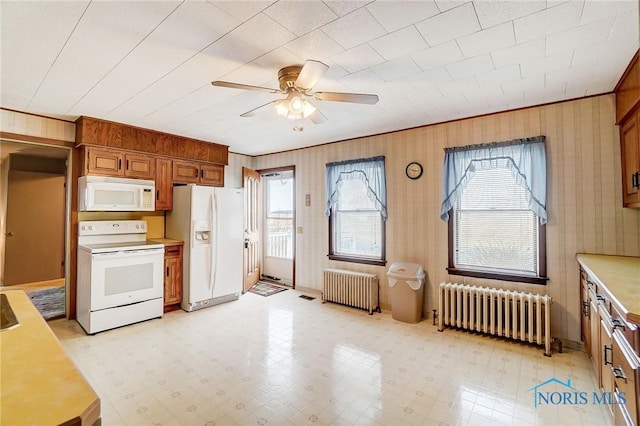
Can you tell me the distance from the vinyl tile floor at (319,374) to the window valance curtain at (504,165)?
153 centimetres

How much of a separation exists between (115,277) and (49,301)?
6.82 feet

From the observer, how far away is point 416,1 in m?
1.63

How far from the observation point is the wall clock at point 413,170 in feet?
13.0

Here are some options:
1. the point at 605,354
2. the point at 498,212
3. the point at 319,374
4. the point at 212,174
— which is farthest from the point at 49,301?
the point at 605,354

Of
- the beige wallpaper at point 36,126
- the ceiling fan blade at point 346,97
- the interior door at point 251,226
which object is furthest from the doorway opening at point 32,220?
the ceiling fan blade at point 346,97

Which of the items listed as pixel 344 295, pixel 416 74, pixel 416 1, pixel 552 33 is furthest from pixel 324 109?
pixel 344 295

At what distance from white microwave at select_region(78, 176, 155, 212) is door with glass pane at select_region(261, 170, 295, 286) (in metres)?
2.23

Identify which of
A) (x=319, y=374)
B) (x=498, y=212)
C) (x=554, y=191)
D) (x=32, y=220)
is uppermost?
(x=554, y=191)

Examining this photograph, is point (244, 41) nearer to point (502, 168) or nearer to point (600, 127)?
point (502, 168)

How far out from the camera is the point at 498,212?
136 inches

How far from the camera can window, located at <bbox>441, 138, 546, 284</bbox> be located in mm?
3193

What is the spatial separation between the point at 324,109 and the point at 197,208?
2.29 meters

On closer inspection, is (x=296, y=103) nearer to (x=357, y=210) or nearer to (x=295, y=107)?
(x=295, y=107)

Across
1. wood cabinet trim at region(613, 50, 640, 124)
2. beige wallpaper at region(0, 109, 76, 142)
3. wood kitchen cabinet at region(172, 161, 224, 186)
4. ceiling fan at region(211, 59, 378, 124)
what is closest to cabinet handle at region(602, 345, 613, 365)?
wood cabinet trim at region(613, 50, 640, 124)
